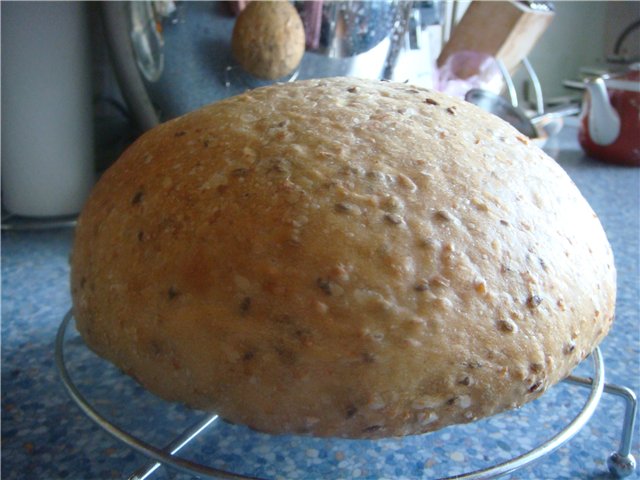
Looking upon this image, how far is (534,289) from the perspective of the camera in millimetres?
430

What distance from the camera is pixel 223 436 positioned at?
560 millimetres

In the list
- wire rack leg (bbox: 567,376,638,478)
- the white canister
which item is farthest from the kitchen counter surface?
the white canister

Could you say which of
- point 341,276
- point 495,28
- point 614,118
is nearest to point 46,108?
point 341,276

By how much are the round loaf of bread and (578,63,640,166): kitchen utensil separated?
1.17m

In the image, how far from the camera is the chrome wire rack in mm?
404

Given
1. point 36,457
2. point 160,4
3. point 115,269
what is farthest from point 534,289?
point 160,4

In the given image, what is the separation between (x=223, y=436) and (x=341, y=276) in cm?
24

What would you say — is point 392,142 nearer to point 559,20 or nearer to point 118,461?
point 118,461

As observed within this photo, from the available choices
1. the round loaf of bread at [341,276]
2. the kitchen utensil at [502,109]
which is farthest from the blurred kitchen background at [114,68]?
the round loaf of bread at [341,276]

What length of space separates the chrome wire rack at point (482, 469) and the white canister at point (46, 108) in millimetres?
486

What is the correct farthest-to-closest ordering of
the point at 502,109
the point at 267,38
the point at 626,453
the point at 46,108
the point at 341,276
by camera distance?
1. the point at 502,109
2. the point at 46,108
3. the point at 267,38
4. the point at 626,453
5. the point at 341,276

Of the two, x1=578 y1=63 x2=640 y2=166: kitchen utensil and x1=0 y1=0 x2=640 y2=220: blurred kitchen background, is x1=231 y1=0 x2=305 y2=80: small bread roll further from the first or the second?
x1=578 y1=63 x2=640 y2=166: kitchen utensil

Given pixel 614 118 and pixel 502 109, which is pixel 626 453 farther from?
pixel 614 118

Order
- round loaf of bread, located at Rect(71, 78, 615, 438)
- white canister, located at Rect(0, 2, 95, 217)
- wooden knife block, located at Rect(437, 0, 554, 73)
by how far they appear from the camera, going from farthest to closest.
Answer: wooden knife block, located at Rect(437, 0, 554, 73) → white canister, located at Rect(0, 2, 95, 217) → round loaf of bread, located at Rect(71, 78, 615, 438)
